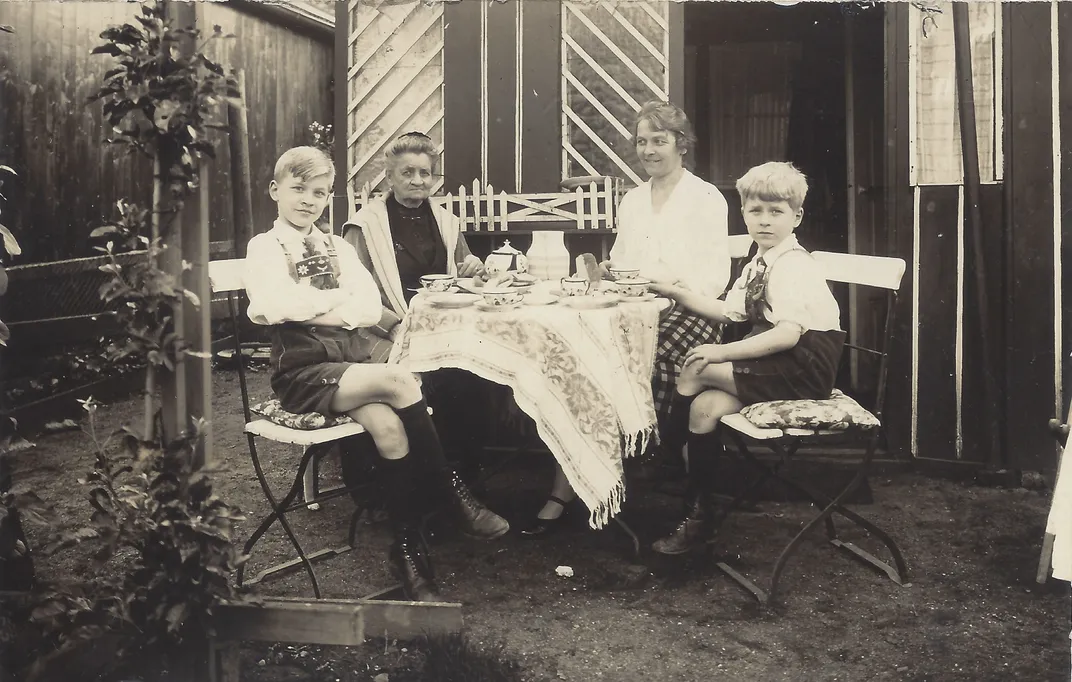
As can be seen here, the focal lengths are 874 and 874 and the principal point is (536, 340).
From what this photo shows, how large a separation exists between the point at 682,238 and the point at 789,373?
2.62 feet

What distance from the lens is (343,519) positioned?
11.3 ft

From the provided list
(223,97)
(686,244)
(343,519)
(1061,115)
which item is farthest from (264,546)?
(1061,115)

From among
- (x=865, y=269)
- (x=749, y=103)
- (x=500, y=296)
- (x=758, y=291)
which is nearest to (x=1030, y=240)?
(x=865, y=269)

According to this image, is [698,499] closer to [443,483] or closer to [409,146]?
[443,483]

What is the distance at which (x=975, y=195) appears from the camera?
3.69 meters

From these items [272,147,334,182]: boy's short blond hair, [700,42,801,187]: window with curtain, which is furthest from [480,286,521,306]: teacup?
[700,42,801,187]: window with curtain

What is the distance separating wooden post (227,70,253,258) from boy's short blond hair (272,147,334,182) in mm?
100

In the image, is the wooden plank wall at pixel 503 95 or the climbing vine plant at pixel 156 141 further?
the wooden plank wall at pixel 503 95

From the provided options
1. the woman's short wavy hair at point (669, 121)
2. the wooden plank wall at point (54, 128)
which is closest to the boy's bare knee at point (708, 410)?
the woman's short wavy hair at point (669, 121)

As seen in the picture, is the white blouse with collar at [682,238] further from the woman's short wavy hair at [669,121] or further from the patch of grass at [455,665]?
the patch of grass at [455,665]

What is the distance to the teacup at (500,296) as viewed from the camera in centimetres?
299

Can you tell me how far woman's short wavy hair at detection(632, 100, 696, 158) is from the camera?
141 inches

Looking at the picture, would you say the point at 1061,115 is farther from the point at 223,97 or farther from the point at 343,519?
the point at 343,519

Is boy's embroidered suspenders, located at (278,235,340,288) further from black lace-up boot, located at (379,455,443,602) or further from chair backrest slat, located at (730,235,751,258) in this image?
chair backrest slat, located at (730,235,751,258)
